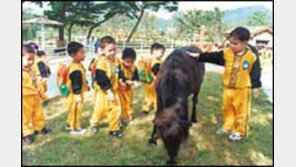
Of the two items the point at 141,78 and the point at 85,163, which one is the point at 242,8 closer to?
the point at 141,78

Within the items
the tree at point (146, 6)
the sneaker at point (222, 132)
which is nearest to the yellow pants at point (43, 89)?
the tree at point (146, 6)

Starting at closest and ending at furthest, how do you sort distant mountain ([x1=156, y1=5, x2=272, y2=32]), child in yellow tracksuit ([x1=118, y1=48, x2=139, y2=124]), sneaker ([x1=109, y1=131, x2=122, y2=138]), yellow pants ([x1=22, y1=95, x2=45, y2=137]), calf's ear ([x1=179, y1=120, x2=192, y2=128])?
calf's ear ([x1=179, y1=120, x2=192, y2=128]), distant mountain ([x1=156, y1=5, x2=272, y2=32]), yellow pants ([x1=22, y1=95, x2=45, y2=137]), sneaker ([x1=109, y1=131, x2=122, y2=138]), child in yellow tracksuit ([x1=118, y1=48, x2=139, y2=124])

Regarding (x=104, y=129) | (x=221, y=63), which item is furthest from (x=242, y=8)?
(x=104, y=129)

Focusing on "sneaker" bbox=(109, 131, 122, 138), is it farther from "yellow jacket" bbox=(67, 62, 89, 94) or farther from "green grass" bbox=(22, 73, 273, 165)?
"yellow jacket" bbox=(67, 62, 89, 94)

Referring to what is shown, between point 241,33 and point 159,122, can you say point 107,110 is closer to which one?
point 159,122

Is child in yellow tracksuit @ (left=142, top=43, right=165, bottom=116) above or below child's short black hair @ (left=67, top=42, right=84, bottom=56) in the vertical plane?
below

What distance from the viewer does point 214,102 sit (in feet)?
9.96

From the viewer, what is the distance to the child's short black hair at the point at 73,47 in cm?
238

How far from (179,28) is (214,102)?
0.91m

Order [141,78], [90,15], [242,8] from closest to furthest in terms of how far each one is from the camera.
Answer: [90,15] < [242,8] < [141,78]

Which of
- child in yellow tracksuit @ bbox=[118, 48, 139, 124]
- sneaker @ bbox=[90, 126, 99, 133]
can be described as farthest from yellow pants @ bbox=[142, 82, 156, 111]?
sneaker @ bbox=[90, 126, 99, 133]

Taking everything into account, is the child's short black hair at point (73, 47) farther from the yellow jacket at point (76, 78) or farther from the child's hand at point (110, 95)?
the child's hand at point (110, 95)

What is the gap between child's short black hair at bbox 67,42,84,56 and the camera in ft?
7.79

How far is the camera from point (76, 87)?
8.42 feet
